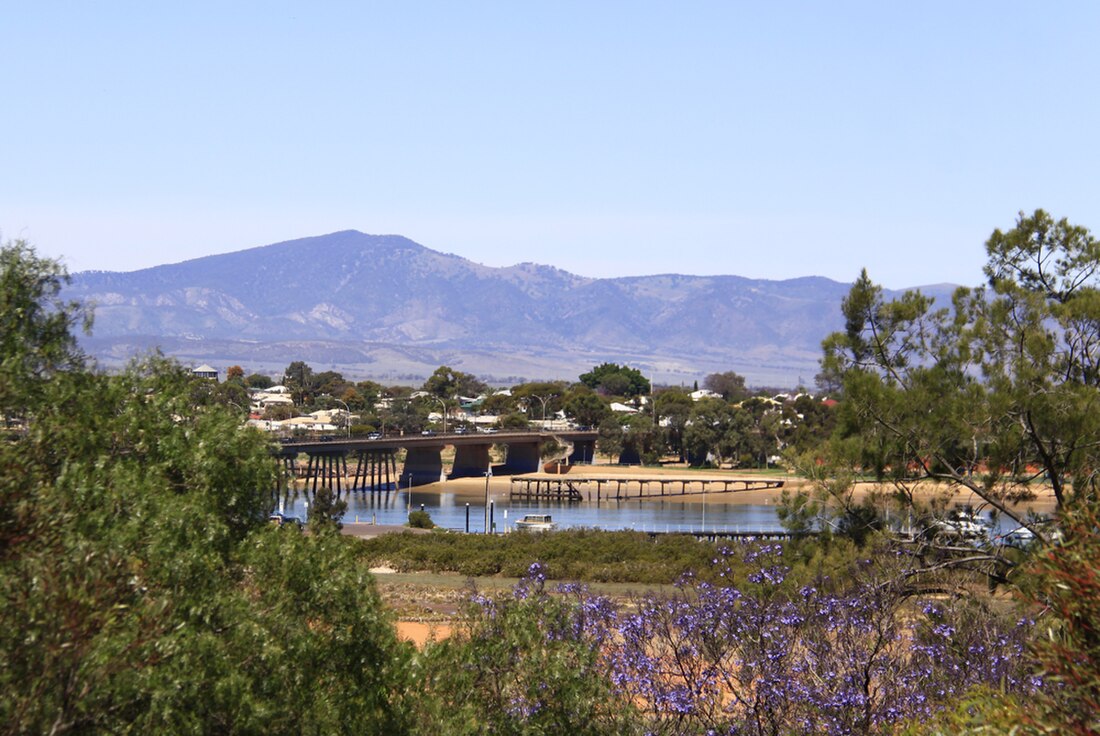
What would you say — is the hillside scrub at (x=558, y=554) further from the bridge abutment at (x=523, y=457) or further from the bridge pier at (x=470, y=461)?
the bridge abutment at (x=523, y=457)

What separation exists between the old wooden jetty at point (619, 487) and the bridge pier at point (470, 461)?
9.57 meters

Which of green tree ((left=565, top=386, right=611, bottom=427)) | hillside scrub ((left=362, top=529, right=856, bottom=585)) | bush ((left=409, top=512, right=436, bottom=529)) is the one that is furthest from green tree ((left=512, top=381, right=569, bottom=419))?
hillside scrub ((left=362, top=529, right=856, bottom=585))

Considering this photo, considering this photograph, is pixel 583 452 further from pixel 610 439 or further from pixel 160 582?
pixel 160 582

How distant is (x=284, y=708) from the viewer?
9.76 meters

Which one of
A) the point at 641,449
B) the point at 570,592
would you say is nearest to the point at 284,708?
the point at 570,592

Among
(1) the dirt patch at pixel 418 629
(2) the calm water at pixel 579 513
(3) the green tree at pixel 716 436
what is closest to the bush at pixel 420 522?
(2) the calm water at pixel 579 513

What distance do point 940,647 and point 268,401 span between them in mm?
141970

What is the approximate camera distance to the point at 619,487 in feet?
314

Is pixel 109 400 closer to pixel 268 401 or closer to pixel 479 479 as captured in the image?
pixel 479 479

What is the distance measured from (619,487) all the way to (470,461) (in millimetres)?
19473

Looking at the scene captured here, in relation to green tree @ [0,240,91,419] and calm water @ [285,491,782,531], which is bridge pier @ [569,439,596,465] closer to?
calm water @ [285,491,782,531]

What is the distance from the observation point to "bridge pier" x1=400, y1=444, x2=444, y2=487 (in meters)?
108

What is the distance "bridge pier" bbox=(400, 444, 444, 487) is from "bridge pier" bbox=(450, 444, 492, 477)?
1631mm

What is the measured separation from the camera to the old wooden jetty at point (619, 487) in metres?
93.0
